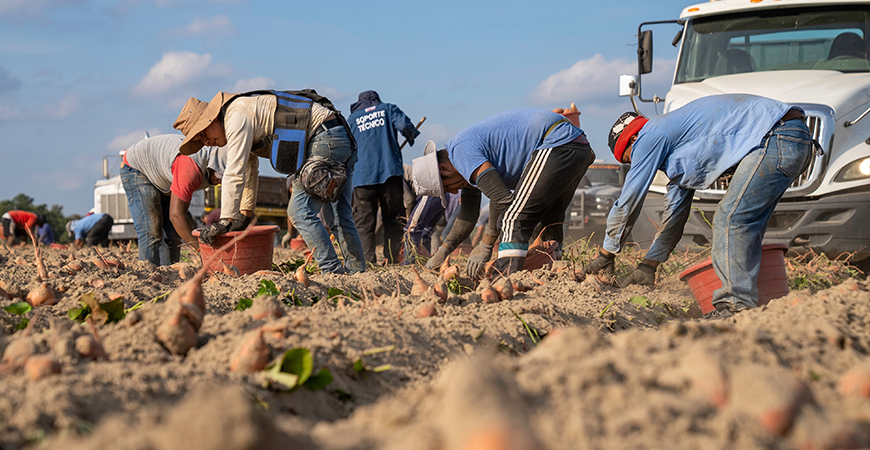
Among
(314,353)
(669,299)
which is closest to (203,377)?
(314,353)

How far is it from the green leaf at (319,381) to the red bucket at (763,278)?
9.42 feet

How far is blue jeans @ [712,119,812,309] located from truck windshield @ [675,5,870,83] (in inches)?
120

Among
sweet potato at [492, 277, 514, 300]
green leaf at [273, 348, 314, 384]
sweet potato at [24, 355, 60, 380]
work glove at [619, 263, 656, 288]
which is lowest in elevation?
work glove at [619, 263, 656, 288]

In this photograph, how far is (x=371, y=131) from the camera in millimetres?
6113

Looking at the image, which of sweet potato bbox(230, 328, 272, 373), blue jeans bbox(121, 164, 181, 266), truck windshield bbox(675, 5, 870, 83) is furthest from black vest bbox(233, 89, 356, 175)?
truck windshield bbox(675, 5, 870, 83)

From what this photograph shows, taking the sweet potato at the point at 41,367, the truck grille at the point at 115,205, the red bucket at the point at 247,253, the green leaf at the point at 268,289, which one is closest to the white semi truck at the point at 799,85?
the red bucket at the point at 247,253

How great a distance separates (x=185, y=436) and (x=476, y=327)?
171 centimetres

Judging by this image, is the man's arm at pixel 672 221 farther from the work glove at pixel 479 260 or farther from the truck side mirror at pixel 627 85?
the truck side mirror at pixel 627 85

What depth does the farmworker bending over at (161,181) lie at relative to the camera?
4.88 meters

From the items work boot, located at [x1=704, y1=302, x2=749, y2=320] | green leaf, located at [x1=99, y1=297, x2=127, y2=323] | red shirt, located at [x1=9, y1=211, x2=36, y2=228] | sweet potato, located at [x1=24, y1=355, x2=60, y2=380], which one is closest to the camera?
sweet potato, located at [x1=24, y1=355, x2=60, y2=380]

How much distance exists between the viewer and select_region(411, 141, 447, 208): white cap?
4.59 metres

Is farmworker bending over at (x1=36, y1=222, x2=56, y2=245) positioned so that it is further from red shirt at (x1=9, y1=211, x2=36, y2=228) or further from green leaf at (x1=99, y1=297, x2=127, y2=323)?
green leaf at (x1=99, y1=297, x2=127, y2=323)

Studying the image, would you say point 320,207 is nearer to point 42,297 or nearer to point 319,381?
point 42,297

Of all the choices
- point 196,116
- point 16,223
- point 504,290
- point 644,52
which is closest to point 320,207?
point 196,116
